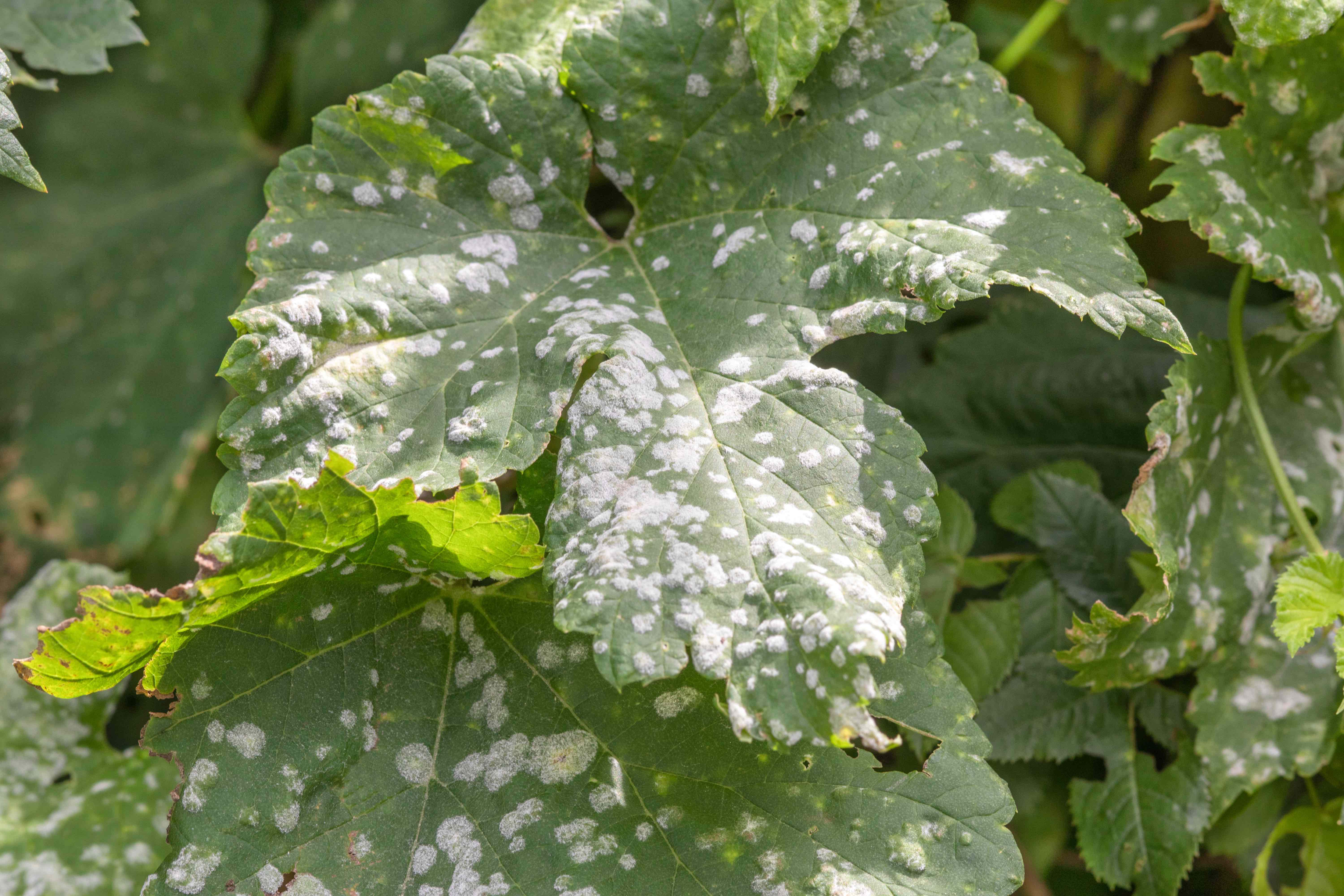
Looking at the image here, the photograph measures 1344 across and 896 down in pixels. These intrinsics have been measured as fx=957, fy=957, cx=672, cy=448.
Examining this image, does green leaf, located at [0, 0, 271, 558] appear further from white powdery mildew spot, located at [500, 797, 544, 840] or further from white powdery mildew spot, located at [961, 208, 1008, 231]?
white powdery mildew spot, located at [961, 208, 1008, 231]

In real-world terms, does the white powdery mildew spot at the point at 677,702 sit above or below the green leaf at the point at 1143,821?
above

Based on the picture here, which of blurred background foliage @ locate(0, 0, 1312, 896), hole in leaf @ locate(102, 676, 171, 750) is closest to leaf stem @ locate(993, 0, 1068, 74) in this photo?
blurred background foliage @ locate(0, 0, 1312, 896)

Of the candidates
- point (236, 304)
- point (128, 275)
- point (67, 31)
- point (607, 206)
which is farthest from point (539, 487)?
point (128, 275)

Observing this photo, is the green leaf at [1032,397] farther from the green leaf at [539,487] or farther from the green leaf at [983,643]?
the green leaf at [539,487]

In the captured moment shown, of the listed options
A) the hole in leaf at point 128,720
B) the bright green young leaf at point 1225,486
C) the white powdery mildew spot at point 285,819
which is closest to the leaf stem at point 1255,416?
the bright green young leaf at point 1225,486

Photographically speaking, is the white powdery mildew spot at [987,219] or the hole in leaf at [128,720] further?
the hole in leaf at [128,720]

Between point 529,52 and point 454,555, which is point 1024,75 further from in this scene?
point 454,555

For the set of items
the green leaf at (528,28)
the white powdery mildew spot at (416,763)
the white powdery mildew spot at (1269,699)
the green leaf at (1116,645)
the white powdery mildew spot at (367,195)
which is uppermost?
the green leaf at (528,28)
